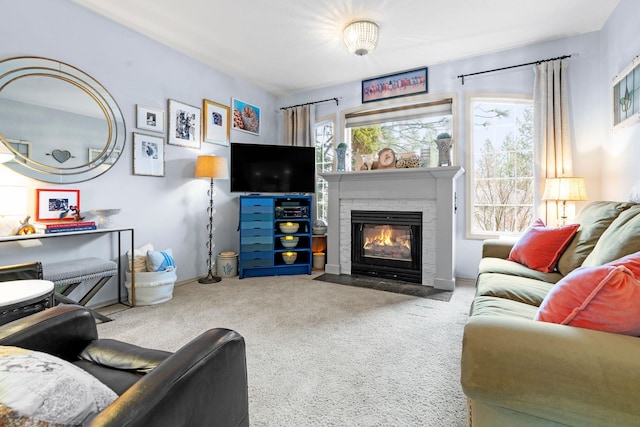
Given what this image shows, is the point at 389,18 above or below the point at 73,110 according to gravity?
above

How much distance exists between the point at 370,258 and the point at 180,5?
11.0 ft

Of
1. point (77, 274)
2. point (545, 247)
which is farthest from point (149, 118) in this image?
point (545, 247)

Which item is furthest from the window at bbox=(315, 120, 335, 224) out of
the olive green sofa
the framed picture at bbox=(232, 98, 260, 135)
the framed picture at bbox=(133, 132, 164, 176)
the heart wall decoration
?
the olive green sofa

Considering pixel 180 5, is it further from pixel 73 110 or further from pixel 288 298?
pixel 288 298

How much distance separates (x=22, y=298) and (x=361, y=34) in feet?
10.5

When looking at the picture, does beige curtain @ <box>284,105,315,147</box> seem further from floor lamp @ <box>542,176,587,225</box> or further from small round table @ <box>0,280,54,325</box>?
small round table @ <box>0,280,54,325</box>

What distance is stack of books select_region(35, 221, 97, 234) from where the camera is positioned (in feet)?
7.72

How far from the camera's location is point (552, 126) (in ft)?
10.7

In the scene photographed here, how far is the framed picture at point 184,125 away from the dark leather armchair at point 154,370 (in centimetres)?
279

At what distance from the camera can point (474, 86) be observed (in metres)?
3.73

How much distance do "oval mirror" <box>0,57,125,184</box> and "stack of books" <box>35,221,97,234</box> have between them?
1.34ft

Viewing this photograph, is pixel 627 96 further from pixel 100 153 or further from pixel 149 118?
→ pixel 100 153

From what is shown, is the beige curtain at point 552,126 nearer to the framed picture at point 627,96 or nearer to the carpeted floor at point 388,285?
the framed picture at point 627,96

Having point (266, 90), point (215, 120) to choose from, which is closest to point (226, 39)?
point (215, 120)
